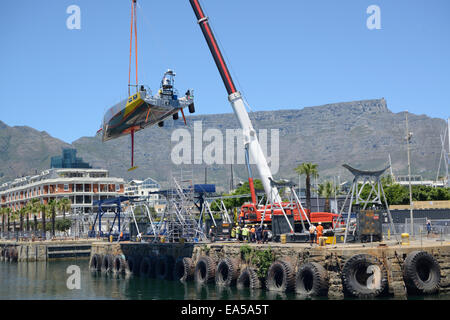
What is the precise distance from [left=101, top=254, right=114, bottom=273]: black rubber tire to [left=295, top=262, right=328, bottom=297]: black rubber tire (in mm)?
28619

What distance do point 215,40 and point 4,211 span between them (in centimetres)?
8806

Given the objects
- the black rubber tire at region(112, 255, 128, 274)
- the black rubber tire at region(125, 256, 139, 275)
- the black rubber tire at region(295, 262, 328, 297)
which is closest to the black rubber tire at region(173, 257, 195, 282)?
the black rubber tire at region(125, 256, 139, 275)

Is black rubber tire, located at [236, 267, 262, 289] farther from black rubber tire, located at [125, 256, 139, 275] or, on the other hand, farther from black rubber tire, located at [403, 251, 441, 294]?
black rubber tire, located at [125, 256, 139, 275]

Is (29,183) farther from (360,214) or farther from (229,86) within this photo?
(360,214)

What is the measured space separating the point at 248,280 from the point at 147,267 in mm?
15957

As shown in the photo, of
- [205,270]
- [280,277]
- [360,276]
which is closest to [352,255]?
[360,276]

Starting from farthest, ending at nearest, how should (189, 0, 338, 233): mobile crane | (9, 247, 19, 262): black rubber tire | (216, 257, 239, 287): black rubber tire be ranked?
(9, 247, 19, 262): black rubber tire → (189, 0, 338, 233): mobile crane → (216, 257, 239, 287): black rubber tire

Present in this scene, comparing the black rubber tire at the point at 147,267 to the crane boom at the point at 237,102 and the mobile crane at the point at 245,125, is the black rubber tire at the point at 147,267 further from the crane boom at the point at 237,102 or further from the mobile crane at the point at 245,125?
the crane boom at the point at 237,102

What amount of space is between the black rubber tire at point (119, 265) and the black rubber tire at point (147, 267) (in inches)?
126

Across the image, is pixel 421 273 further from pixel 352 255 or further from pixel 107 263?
pixel 107 263

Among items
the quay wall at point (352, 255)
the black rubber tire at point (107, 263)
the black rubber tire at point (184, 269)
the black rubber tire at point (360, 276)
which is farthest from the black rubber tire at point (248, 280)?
the black rubber tire at point (107, 263)

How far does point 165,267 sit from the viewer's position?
1882 inches

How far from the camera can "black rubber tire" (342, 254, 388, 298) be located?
29984 millimetres
